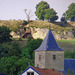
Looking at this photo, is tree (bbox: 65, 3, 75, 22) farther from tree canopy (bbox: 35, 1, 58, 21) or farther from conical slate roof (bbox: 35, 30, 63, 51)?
conical slate roof (bbox: 35, 30, 63, 51)

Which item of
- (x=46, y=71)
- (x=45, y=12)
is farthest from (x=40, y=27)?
(x=46, y=71)

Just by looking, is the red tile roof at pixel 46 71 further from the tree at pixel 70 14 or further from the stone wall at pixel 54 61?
the tree at pixel 70 14

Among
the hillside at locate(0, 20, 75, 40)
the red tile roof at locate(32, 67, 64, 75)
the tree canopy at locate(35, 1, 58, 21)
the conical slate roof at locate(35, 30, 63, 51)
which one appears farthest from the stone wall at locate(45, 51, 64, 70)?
the tree canopy at locate(35, 1, 58, 21)

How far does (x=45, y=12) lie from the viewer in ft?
495

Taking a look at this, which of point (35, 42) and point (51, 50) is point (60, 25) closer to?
point (35, 42)

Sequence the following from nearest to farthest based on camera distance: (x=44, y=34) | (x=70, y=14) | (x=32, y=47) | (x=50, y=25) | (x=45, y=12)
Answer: (x=32, y=47) < (x=44, y=34) < (x=50, y=25) < (x=45, y=12) < (x=70, y=14)

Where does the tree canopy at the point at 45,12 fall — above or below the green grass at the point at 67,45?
above

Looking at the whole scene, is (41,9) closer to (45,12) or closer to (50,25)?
(45,12)

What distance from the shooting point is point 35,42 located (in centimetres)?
10288

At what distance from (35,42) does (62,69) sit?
40.9 metres

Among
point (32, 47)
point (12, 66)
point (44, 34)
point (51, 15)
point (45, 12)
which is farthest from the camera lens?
point (45, 12)

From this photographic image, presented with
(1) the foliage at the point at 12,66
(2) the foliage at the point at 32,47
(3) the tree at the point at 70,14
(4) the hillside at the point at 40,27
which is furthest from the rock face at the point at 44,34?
(1) the foliage at the point at 12,66

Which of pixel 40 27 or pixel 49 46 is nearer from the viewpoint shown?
pixel 49 46

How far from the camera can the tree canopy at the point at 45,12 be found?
147625 mm
